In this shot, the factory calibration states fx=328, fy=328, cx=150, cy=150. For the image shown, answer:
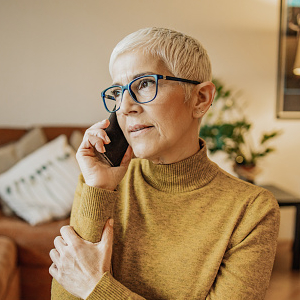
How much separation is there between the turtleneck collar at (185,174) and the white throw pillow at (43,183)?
4.58 feet

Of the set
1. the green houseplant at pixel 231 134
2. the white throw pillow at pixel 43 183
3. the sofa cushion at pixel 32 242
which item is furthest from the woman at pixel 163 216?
the green houseplant at pixel 231 134

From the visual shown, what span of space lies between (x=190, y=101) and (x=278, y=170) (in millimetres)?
2695

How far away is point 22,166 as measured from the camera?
2.41m

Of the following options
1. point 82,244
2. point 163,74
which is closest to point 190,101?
point 163,74

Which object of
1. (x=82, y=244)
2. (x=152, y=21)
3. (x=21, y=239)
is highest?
(x=152, y=21)

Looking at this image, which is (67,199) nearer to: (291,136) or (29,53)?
(29,53)

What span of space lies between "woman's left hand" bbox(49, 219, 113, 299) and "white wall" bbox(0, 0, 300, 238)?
7.70ft

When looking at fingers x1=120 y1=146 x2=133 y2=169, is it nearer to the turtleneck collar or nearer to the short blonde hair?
the turtleneck collar

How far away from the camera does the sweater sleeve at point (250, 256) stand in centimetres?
81

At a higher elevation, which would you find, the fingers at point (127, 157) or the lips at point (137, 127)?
the lips at point (137, 127)

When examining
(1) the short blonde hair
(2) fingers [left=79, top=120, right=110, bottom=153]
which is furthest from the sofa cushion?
(1) the short blonde hair

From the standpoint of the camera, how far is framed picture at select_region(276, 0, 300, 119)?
124 inches

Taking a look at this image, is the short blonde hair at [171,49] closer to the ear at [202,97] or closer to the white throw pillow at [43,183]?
the ear at [202,97]

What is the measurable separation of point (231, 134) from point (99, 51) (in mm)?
1440
